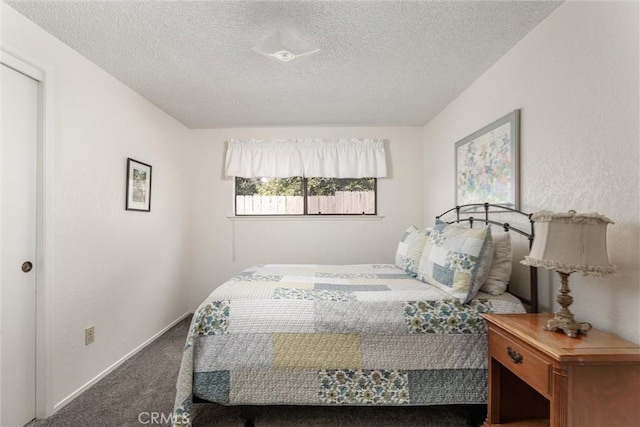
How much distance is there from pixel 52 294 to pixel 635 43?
11.1 ft

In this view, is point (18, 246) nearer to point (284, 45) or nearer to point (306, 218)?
point (284, 45)

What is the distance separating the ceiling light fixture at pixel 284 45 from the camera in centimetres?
187

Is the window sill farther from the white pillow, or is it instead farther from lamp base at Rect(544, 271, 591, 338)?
lamp base at Rect(544, 271, 591, 338)

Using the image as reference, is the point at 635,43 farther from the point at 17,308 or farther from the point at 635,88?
the point at 17,308

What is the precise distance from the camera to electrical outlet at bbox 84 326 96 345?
2.27 metres

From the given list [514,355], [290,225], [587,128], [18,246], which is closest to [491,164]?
[587,128]

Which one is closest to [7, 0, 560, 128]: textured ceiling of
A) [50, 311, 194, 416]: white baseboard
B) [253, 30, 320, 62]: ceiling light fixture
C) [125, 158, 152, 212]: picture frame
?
[253, 30, 320, 62]: ceiling light fixture

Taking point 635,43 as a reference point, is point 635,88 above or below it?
below

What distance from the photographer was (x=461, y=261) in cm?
192

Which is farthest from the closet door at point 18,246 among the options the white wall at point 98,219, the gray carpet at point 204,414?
the gray carpet at point 204,414

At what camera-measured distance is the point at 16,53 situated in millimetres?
1753

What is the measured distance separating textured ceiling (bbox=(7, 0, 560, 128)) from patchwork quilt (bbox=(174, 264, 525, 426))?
5.57 ft

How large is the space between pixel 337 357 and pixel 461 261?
3.09ft

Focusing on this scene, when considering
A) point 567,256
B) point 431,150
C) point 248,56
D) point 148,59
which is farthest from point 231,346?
point 431,150
